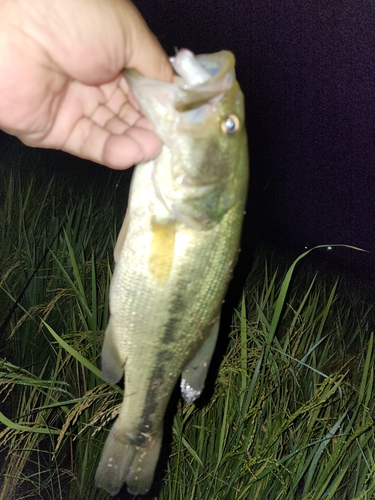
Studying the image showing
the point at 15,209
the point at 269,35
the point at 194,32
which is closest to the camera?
the point at 15,209

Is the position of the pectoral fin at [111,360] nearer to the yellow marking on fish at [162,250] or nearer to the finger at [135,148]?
the yellow marking on fish at [162,250]

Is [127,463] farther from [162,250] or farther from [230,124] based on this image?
[230,124]

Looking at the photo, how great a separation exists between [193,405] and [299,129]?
112 inches

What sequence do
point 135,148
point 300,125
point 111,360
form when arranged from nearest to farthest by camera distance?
point 135,148 → point 111,360 → point 300,125

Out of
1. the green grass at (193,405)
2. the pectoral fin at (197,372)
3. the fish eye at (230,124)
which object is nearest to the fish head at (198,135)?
the fish eye at (230,124)

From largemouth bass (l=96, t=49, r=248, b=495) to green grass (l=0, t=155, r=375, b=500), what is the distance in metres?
0.54

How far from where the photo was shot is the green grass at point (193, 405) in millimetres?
1745

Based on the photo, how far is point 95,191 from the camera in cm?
331

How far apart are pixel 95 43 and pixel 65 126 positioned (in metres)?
0.27

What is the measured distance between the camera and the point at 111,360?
3.84ft

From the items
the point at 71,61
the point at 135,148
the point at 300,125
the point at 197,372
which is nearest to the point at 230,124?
the point at 135,148

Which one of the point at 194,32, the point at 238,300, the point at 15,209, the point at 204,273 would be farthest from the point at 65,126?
the point at 194,32

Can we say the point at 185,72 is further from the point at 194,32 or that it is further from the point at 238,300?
the point at 194,32

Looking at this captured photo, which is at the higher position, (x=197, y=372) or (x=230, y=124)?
(x=230, y=124)
